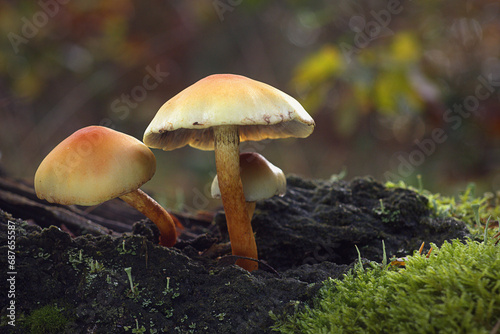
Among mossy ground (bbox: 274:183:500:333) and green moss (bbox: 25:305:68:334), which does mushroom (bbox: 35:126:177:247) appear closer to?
green moss (bbox: 25:305:68:334)

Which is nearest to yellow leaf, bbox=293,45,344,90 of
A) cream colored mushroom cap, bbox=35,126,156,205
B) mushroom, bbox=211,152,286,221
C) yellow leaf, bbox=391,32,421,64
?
yellow leaf, bbox=391,32,421,64

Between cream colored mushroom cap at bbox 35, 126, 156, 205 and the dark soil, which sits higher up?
cream colored mushroom cap at bbox 35, 126, 156, 205

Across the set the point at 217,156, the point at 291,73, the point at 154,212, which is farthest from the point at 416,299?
the point at 291,73

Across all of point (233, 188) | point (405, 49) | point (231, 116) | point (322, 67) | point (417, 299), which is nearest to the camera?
point (417, 299)

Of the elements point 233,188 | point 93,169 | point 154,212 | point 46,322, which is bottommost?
point 46,322

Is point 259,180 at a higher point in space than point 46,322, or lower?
higher

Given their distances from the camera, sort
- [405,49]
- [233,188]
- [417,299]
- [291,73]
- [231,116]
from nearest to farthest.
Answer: [417,299], [231,116], [233,188], [405,49], [291,73]

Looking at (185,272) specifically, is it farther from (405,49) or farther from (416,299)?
(405,49)
